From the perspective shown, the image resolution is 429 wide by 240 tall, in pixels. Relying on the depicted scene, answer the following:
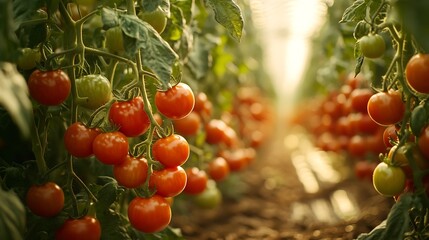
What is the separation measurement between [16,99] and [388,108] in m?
0.84

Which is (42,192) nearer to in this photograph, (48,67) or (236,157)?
(48,67)

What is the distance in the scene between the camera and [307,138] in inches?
229

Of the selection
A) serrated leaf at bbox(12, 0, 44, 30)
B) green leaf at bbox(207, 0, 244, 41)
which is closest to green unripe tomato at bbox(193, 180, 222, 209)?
green leaf at bbox(207, 0, 244, 41)

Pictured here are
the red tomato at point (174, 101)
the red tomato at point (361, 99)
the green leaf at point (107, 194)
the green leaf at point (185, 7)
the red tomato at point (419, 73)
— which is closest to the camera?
the red tomato at point (419, 73)

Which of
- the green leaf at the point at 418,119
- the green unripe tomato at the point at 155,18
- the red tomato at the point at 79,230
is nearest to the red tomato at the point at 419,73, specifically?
Result: the green leaf at the point at 418,119

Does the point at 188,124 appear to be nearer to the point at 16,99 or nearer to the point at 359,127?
the point at 359,127

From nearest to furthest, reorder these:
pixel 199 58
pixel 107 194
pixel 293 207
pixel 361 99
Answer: pixel 107 194, pixel 361 99, pixel 199 58, pixel 293 207

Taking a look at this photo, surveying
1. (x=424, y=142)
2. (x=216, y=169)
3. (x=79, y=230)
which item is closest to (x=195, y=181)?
(x=216, y=169)

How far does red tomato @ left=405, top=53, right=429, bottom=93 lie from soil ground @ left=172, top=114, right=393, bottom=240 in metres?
0.95

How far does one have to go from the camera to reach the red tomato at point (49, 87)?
48.3 inches

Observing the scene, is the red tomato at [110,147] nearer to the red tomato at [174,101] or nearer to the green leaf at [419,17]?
the red tomato at [174,101]

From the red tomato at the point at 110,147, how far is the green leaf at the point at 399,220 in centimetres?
66

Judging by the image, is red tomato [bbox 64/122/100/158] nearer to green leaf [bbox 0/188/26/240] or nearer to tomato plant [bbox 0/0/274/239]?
tomato plant [bbox 0/0/274/239]

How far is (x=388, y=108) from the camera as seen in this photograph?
4.19 feet
